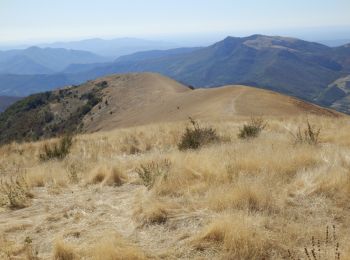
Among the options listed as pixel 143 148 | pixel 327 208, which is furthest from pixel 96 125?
pixel 327 208

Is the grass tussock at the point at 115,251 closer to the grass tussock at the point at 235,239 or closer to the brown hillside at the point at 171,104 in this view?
the grass tussock at the point at 235,239

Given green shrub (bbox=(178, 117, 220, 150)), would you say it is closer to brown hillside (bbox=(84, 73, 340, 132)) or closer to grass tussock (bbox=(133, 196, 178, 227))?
grass tussock (bbox=(133, 196, 178, 227))

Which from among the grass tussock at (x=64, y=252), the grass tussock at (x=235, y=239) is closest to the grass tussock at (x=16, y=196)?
the grass tussock at (x=64, y=252)

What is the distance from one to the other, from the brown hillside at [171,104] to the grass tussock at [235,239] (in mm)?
18793

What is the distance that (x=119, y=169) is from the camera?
314 inches

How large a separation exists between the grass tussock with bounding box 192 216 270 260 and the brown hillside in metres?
18.8

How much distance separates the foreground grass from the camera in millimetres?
4125

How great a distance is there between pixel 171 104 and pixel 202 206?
3918cm

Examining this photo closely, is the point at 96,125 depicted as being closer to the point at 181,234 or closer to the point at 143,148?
the point at 143,148

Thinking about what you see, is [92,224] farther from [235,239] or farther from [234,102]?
[234,102]

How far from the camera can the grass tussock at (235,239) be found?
153 inches

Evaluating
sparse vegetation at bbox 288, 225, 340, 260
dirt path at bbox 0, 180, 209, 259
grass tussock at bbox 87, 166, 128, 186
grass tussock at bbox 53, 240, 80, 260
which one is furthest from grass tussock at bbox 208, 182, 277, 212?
grass tussock at bbox 87, 166, 128, 186

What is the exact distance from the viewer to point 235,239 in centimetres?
401

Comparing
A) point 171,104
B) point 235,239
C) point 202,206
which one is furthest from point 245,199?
point 171,104
